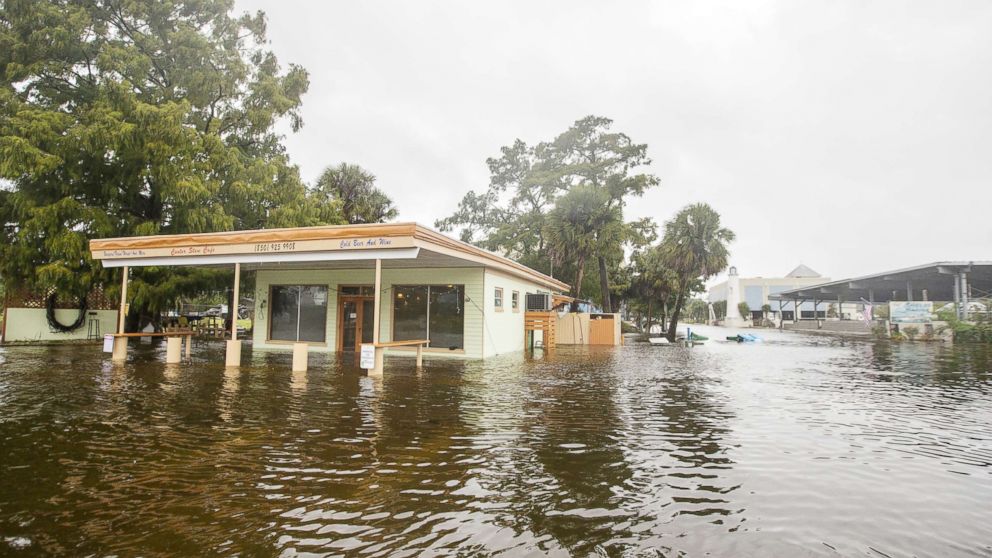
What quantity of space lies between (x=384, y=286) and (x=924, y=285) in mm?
41439

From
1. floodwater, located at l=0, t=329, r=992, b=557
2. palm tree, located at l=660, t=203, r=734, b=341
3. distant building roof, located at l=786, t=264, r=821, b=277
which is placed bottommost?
floodwater, located at l=0, t=329, r=992, b=557

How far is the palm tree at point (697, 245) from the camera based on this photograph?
2934 centimetres

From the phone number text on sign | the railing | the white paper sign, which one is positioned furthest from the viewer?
the railing

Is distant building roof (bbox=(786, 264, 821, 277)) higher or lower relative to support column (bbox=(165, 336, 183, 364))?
higher

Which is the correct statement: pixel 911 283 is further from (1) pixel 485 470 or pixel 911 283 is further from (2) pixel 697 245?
(1) pixel 485 470

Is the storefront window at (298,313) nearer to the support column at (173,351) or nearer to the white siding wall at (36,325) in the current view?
the support column at (173,351)

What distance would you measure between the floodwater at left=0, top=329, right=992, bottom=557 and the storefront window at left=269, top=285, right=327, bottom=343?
7.65 meters

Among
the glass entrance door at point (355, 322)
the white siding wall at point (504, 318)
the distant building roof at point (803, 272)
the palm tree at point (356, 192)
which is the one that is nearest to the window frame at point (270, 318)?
the glass entrance door at point (355, 322)

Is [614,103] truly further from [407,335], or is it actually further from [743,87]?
[407,335]

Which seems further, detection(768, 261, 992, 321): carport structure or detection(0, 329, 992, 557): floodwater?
detection(768, 261, 992, 321): carport structure

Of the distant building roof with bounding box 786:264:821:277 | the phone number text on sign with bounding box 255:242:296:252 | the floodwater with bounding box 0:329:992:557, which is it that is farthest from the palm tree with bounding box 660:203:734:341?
the distant building roof with bounding box 786:264:821:277

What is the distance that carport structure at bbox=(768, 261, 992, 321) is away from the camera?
2634 centimetres

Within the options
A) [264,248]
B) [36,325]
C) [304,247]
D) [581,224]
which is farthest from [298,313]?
[581,224]

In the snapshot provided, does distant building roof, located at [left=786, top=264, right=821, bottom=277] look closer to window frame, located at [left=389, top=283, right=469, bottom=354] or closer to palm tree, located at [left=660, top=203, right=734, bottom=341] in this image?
palm tree, located at [left=660, top=203, right=734, bottom=341]
